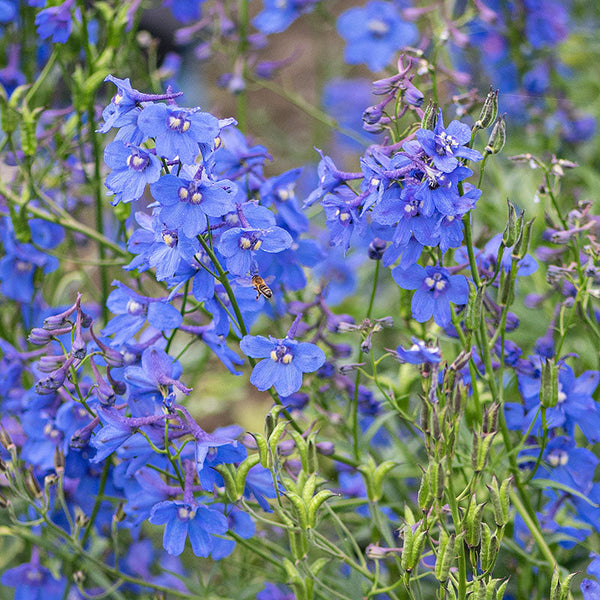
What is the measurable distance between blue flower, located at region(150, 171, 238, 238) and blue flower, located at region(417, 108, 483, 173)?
0.30 meters

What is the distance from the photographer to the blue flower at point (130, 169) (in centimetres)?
124

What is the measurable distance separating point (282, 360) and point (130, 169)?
0.38 meters

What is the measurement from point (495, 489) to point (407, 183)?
0.45m

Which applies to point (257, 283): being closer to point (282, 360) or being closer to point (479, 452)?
point (282, 360)

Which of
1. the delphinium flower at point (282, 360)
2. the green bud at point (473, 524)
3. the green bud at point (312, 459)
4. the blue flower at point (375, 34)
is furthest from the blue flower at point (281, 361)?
the blue flower at point (375, 34)

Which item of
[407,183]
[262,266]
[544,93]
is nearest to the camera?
[407,183]

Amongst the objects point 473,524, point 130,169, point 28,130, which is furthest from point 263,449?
point 28,130

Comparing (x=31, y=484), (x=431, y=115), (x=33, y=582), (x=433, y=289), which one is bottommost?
(x=33, y=582)

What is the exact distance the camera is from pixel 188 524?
1341 millimetres

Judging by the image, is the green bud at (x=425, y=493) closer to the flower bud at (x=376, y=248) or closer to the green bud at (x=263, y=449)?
the green bud at (x=263, y=449)

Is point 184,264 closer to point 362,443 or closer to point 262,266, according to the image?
point 262,266

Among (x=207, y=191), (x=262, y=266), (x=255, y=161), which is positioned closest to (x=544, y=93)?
(x=255, y=161)

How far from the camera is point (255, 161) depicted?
1652mm

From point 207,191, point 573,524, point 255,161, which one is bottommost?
point 573,524
